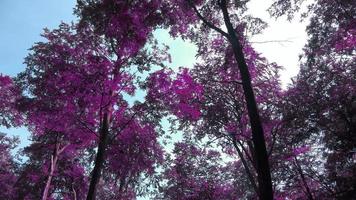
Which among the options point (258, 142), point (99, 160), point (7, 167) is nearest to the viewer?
point (258, 142)

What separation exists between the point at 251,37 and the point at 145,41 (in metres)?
4.55

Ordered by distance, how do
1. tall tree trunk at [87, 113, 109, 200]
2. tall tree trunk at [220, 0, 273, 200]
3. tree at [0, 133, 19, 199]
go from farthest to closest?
tree at [0, 133, 19, 199] < tall tree trunk at [87, 113, 109, 200] < tall tree trunk at [220, 0, 273, 200]

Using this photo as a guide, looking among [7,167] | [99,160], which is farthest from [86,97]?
[7,167]

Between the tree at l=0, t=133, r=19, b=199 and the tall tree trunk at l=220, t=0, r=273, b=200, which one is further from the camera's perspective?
the tree at l=0, t=133, r=19, b=199

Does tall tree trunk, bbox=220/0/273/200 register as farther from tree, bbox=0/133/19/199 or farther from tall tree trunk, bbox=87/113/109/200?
tree, bbox=0/133/19/199

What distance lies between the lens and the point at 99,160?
39.0 feet

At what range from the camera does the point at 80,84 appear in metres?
12.5

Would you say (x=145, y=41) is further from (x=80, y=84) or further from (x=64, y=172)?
(x=64, y=172)

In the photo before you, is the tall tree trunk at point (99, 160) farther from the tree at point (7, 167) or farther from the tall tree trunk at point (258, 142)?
the tree at point (7, 167)

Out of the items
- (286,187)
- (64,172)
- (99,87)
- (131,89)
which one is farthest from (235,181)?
(99,87)

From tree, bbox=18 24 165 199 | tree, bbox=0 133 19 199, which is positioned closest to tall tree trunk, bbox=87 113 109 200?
tree, bbox=18 24 165 199

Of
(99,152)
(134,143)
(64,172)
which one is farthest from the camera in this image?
(64,172)

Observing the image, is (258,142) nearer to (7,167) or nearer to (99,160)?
(99,160)

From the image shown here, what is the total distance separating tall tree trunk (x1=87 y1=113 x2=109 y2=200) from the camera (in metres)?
11.3
